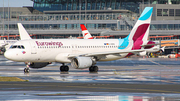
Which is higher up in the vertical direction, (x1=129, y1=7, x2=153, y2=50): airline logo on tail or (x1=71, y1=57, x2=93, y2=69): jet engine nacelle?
(x1=129, y1=7, x2=153, y2=50): airline logo on tail

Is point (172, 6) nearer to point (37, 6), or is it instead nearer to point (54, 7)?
point (54, 7)

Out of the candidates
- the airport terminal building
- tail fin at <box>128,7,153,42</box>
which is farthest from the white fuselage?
the airport terminal building

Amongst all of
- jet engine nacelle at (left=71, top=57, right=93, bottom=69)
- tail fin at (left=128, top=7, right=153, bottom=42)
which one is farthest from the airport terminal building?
jet engine nacelle at (left=71, top=57, right=93, bottom=69)

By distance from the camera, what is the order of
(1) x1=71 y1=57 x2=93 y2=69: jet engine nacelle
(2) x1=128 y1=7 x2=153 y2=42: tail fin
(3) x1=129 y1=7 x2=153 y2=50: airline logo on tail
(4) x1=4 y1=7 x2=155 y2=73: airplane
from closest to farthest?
1. (1) x1=71 y1=57 x2=93 y2=69: jet engine nacelle
2. (4) x1=4 y1=7 x2=155 y2=73: airplane
3. (3) x1=129 y1=7 x2=153 y2=50: airline logo on tail
4. (2) x1=128 y1=7 x2=153 y2=42: tail fin

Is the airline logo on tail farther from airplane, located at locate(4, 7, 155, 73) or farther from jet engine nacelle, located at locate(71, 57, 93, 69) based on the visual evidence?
jet engine nacelle, located at locate(71, 57, 93, 69)

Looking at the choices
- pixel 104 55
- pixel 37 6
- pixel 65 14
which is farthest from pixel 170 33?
pixel 104 55

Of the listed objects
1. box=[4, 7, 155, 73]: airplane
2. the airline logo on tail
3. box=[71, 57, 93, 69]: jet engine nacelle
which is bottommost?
box=[71, 57, 93, 69]: jet engine nacelle

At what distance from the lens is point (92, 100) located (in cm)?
1783

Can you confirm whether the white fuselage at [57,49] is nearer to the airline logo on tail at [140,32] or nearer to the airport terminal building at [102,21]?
the airline logo on tail at [140,32]

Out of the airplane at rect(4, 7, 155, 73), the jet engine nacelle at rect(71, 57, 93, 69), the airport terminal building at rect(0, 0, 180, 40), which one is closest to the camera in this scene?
the jet engine nacelle at rect(71, 57, 93, 69)

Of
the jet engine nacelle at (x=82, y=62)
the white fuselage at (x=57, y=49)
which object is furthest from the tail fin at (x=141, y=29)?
the jet engine nacelle at (x=82, y=62)

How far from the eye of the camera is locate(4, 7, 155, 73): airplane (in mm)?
38406

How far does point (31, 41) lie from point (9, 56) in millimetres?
3328

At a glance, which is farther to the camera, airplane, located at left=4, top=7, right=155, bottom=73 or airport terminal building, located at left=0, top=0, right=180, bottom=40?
airport terminal building, located at left=0, top=0, right=180, bottom=40
